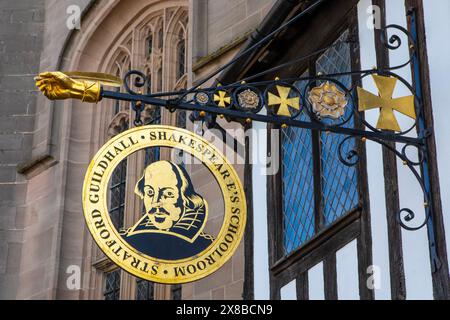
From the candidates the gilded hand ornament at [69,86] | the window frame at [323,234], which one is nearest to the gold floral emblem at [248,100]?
the gilded hand ornament at [69,86]

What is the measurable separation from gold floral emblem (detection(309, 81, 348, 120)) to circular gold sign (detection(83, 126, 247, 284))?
2.32ft

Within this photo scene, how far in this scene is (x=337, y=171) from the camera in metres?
9.45

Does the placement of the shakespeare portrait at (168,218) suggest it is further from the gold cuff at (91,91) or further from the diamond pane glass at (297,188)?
the diamond pane glass at (297,188)

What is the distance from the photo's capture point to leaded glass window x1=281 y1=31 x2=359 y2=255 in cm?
934

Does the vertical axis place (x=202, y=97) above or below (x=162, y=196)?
above

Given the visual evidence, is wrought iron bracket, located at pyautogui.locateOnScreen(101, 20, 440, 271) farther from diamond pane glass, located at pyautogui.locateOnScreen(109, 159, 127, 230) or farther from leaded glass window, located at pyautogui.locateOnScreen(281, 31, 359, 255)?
diamond pane glass, located at pyautogui.locateOnScreen(109, 159, 127, 230)

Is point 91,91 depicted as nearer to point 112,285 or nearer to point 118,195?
point 112,285

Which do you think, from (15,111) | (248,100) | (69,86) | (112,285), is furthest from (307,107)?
(15,111)

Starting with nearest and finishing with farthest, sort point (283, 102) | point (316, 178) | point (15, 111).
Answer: point (283, 102) < point (316, 178) < point (15, 111)

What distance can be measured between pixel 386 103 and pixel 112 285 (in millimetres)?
8565

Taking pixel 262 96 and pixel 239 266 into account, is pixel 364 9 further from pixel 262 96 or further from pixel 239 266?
pixel 239 266

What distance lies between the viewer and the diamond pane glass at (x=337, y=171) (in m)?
9.18

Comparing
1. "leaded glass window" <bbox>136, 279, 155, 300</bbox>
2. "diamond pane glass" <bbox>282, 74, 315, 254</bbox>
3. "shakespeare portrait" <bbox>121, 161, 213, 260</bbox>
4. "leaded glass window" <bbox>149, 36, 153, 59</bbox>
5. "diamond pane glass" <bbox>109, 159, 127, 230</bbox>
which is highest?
"leaded glass window" <bbox>149, 36, 153, 59</bbox>

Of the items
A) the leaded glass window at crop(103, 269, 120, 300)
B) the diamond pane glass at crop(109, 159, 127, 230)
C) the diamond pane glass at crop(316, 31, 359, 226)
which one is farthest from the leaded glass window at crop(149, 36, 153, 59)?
the diamond pane glass at crop(316, 31, 359, 226)
